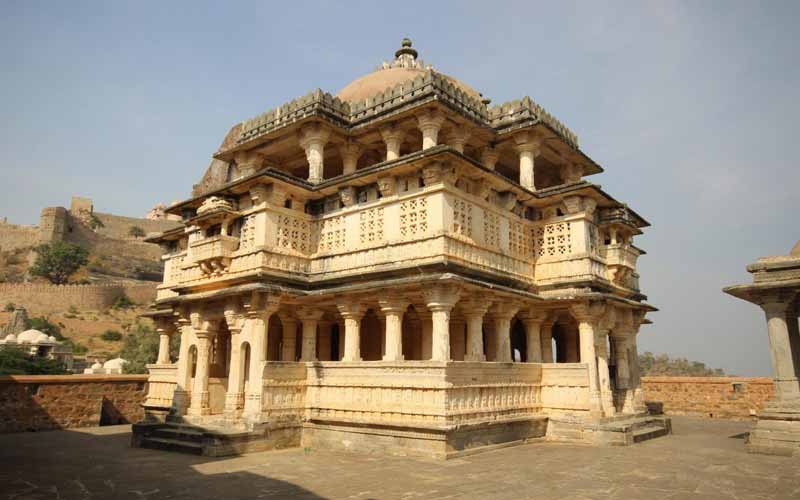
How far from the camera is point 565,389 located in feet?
54.4

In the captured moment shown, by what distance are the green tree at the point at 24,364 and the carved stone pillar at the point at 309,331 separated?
70.8 ft

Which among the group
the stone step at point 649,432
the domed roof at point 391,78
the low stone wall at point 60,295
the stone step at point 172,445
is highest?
the domed roof at point 391,78

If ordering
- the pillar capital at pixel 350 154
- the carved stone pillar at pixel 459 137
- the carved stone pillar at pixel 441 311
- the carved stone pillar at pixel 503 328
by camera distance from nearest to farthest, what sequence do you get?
the carved stone pillar at pixel 441 311 → the carved stone pillar at pixel 503 328 → the carved stone pillar at pixel 459 137 → the pillar capital at pixel 350 154

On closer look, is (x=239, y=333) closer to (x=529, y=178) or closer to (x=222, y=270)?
(x=222, y=270)

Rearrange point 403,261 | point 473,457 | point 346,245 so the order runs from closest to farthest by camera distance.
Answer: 1. point 473,457
2. point 403,261
3. point 346,245

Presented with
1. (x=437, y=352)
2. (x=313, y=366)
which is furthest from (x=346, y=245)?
(x=437, y=352)

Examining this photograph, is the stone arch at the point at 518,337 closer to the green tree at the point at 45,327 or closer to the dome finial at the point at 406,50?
the dome finial at the point at 406,50

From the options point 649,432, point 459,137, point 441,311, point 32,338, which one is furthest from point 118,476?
point 32,338

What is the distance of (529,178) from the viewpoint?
1941cm

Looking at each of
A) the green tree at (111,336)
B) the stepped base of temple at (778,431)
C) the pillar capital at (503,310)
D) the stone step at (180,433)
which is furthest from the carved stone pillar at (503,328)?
the green tree at (111,336)

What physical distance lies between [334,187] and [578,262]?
794 cm

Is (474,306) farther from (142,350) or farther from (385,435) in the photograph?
(142,350)

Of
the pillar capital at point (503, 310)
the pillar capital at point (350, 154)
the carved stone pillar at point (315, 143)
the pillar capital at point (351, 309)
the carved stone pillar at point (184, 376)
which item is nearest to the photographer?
the pillar capital at point (351, 309)

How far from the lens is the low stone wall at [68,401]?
1952 cm
